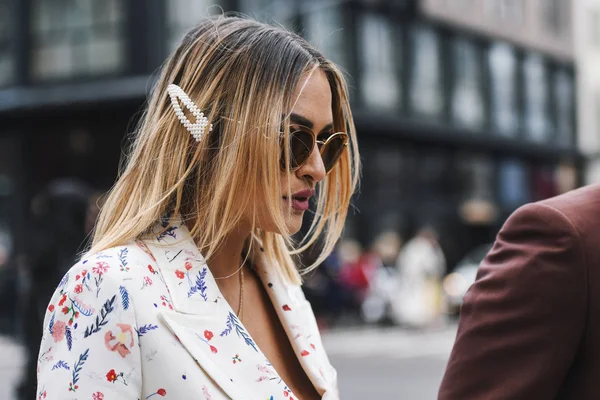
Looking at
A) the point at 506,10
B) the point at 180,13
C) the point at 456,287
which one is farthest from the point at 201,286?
the point at 506,10

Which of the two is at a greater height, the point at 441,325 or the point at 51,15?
the point at 51,15

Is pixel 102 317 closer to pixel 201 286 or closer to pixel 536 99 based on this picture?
pixel 201 286

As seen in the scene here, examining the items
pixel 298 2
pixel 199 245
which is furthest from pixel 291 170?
pixel 298 2

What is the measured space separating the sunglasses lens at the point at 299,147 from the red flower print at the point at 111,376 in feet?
2.09

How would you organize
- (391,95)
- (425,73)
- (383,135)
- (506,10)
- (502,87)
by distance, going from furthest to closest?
(502,87)
(506,10)
(425,73)
(383,135)
(391,95)

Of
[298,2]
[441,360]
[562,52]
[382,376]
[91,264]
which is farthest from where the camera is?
[562,52]

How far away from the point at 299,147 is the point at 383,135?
2757 cm

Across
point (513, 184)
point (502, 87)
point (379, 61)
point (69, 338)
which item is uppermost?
point (69, 338)

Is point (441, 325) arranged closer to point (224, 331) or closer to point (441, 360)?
point (441, 360)

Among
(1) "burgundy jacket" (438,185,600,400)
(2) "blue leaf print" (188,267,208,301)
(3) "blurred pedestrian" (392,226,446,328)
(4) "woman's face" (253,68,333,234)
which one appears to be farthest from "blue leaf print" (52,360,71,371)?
(3) "blurred pedestrian" (392,226,446,328)

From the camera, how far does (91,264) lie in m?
1.98

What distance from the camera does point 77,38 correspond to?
24.3 metres

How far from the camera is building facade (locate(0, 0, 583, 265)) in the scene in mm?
23594

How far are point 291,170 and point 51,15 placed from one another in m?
23.6
